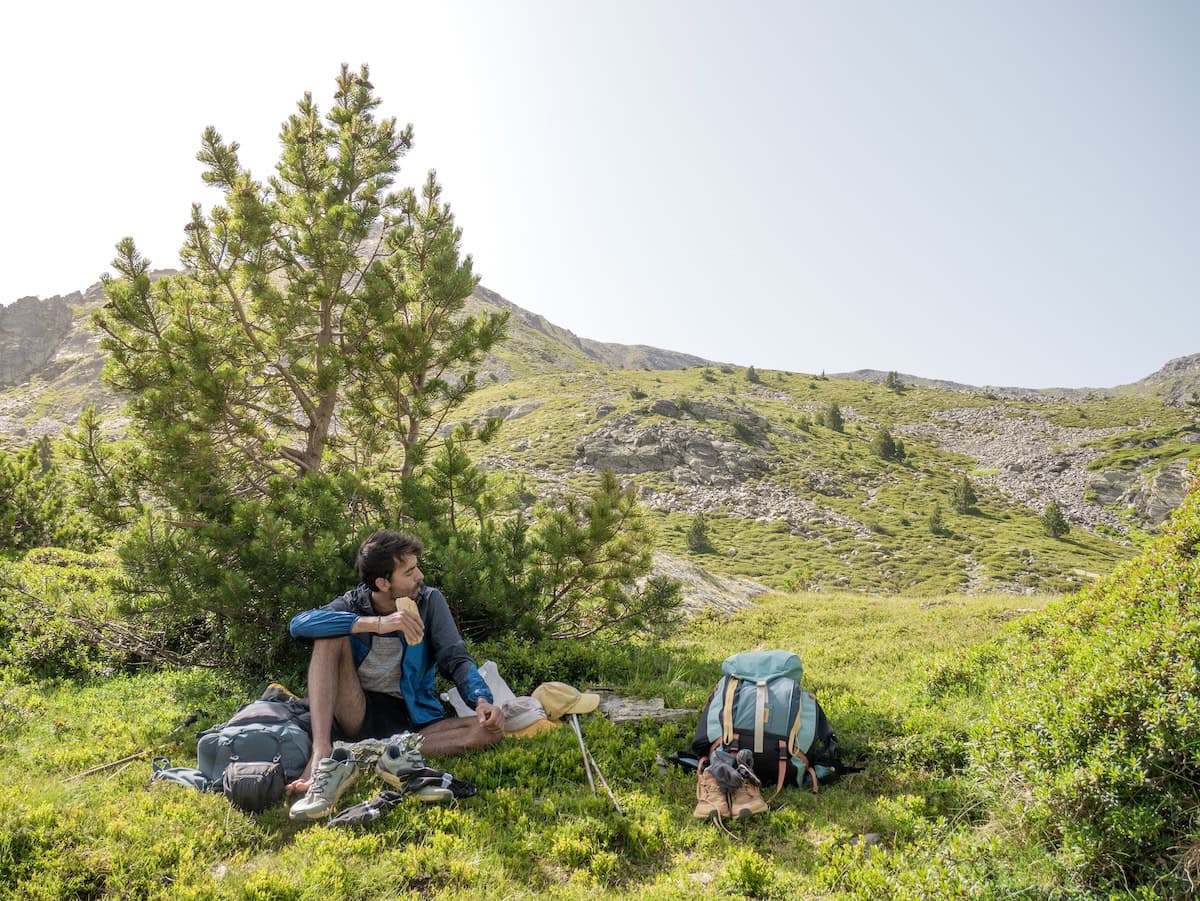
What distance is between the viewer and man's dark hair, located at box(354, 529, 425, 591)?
5.86 m

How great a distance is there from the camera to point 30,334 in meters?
161

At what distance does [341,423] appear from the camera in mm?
12297

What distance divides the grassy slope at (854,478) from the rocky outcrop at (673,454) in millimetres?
1904

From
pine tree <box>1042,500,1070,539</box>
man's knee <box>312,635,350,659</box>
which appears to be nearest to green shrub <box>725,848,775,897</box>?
man's knee <box>312,635,350,659</box>

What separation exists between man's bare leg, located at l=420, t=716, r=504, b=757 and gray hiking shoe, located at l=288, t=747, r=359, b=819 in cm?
92

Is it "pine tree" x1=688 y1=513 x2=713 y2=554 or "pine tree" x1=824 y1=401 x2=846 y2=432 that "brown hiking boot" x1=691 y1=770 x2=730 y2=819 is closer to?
"pine tree" x1=688 y1=513 x2=713 y2=554

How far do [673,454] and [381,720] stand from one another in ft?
216

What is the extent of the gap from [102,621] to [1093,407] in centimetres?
13234

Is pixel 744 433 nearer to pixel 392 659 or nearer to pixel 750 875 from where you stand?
pixel 392 659

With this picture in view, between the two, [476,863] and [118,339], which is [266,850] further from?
[118,339]

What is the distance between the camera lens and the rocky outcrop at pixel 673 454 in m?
68.6

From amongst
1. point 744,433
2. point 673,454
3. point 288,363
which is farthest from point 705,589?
point 744,433

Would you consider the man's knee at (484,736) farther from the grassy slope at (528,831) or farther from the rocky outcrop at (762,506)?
the rocky outcrop at (762,506)

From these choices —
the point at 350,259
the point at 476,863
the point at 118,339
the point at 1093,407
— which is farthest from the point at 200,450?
the point at 1093,407
